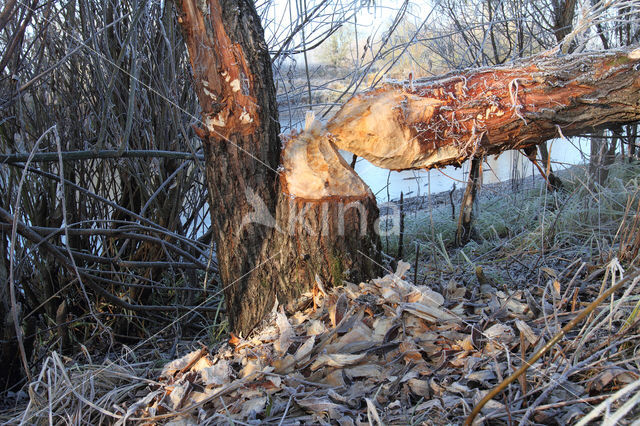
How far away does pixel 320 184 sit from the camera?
200cm

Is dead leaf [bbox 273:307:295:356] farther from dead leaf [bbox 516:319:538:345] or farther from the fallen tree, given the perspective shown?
dead leaf [bbox 516:319:538:345]

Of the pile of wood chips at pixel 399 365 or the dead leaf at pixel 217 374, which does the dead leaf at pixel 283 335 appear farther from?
the dead leaf at pixel 217 374

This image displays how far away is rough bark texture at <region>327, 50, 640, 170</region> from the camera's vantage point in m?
1.81

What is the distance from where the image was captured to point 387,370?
1.51 meters

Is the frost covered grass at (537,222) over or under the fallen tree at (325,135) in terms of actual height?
under

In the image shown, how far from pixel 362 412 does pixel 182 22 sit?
1.58 m

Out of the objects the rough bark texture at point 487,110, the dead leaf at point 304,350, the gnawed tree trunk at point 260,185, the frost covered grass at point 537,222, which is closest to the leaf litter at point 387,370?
the dead leaf at point 304,350

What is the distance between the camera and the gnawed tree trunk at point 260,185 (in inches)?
78.3

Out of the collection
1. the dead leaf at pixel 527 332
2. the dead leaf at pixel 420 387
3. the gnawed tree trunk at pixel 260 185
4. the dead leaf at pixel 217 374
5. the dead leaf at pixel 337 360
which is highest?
the gnawed tree trunk at pixel 260 185

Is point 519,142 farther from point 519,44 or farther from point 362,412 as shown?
point 519,44

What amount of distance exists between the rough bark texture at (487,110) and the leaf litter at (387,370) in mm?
489

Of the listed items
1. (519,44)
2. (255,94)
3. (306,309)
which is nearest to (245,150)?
(255,94)

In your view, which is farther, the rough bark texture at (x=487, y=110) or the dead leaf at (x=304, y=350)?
the rough bark texture at (x=487, y=110)

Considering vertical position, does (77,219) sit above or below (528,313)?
above
